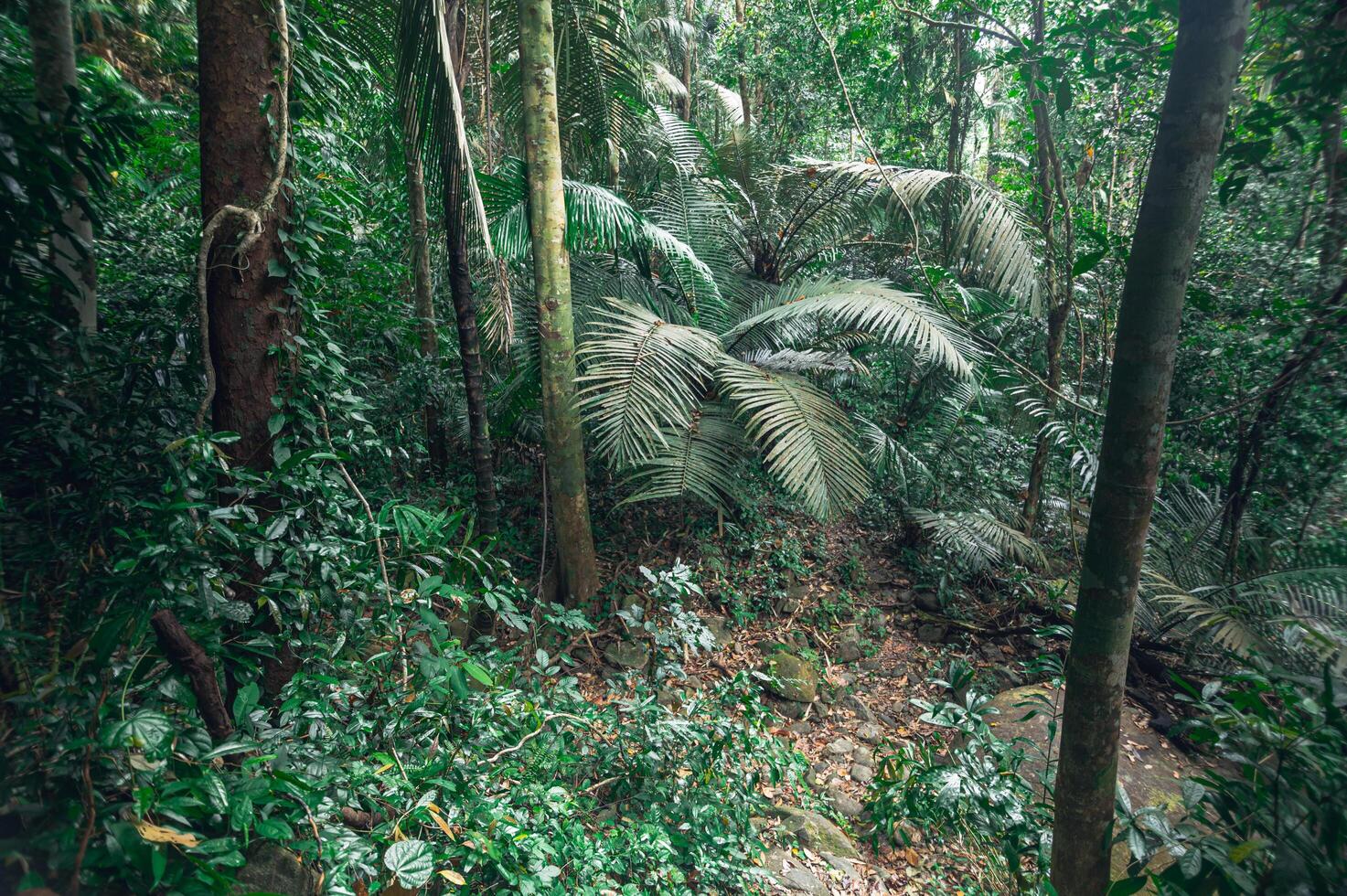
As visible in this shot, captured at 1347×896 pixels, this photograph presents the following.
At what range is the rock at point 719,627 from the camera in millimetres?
4547

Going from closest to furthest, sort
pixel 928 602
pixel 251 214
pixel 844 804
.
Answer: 1. pixel 251 214
2. pixel 844 804
3. pixel 928 602

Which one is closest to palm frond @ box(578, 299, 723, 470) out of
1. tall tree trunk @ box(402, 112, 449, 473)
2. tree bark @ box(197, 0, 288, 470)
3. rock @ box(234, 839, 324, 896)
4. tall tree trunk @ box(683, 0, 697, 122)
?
tall tree trunk @ box(402, 112, 449, 473)

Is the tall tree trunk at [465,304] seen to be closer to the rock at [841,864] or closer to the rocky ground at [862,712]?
the rocky ground at [862,712]

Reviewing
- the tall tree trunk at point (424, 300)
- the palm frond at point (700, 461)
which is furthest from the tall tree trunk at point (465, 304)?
the tall tree trunk at point (424, 300)

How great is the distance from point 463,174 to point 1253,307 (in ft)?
13.9

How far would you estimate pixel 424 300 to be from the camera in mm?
5039

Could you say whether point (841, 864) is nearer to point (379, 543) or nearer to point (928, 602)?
point (379, 543)

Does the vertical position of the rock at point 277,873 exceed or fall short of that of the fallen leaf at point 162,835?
it falls short

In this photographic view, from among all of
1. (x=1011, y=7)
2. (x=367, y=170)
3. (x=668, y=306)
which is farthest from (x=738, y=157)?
(x=367, y=170)

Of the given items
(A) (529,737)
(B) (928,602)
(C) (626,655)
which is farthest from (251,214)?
(B) (928,602)

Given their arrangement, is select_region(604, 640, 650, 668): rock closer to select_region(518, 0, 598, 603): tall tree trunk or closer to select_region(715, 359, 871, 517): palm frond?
select_region(518, 0, 598, 603): tall tree trunk

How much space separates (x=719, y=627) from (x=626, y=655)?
0.74 metres

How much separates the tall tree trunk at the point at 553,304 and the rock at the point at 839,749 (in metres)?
1.78

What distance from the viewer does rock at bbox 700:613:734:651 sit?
455 centimetres
